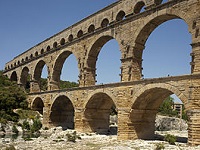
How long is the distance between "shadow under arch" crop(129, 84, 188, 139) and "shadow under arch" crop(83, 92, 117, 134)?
4.74 metres

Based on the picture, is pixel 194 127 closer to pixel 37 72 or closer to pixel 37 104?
pixel 37 104

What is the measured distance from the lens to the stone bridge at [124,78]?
1647 centimetres

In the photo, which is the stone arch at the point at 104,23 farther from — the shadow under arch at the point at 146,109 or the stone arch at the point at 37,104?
the stone arch at the point at 37,104

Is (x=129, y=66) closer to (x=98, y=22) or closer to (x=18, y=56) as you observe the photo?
(x=98, y=22)

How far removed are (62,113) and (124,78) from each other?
1391 centimetres

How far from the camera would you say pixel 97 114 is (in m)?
→ 25.4

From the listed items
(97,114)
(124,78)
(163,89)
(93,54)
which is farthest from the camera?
(93,54)

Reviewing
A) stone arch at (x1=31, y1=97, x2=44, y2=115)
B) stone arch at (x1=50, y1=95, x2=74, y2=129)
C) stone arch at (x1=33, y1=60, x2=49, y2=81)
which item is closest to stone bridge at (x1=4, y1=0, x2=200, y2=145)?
stone arch at (x1=50, y1=95, x2=74, y2=129)

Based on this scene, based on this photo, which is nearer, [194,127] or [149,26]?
[194,127]

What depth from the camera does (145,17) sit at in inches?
795

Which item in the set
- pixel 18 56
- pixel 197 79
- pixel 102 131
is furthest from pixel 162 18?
pixel 18 56

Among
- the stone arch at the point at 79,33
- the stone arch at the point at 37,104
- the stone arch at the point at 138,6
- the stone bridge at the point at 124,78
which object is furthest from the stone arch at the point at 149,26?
the stone arch at the point at 37,104

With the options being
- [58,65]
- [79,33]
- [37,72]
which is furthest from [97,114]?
[37,72]

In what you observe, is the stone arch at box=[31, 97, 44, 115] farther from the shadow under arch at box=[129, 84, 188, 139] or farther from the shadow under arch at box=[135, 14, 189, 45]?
the shadow under arch at box=[135, 14, 189, 45]
